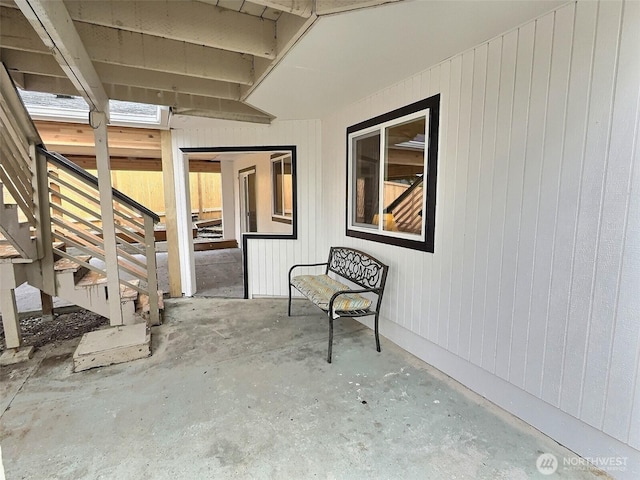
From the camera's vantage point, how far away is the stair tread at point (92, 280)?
3.08 m

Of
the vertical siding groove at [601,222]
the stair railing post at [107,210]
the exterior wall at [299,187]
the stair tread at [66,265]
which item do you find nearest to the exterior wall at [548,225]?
the vertical siding groove at [601,222]

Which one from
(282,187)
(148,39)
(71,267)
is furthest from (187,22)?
(282,187)

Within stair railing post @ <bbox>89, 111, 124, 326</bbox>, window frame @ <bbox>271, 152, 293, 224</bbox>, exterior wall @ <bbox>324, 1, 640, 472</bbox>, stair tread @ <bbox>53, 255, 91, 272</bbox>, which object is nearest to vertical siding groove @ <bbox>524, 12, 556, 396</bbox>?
exterior wall @ <bbox>324, 1, 640, 472</bbox>

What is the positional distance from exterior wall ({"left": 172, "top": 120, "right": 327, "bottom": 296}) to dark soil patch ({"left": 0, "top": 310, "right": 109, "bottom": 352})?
123 centimetres

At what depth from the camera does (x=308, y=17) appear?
179 centimetres

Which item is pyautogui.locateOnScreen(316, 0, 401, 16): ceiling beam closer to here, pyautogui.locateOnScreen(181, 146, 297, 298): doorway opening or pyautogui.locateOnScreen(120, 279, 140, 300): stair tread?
pyautogui.locateOnScreen(181, 146, 297, 298): doorway opening

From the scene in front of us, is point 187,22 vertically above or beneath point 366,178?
above

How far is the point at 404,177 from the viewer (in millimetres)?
3045

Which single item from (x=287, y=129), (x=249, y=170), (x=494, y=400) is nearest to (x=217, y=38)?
(x=287, y=129)

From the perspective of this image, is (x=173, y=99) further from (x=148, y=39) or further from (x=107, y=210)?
(x=107, y=210)

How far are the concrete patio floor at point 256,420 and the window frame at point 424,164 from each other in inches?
40.6

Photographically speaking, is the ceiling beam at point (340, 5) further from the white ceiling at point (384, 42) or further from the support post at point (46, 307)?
the support post at point (46, 307)

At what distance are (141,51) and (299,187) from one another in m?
2.24

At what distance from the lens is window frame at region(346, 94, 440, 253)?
2.51 metres
